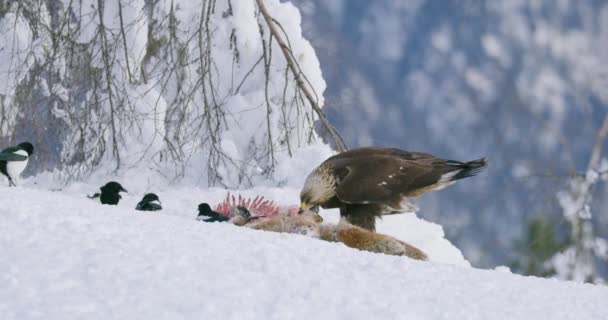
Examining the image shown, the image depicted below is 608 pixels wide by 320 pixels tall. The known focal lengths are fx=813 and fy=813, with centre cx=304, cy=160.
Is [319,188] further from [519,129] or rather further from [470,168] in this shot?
[519,129]

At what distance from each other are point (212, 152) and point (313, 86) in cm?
72

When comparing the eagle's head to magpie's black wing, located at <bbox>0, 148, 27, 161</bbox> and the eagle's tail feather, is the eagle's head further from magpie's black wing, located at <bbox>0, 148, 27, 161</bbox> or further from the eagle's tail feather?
magpie's black wing, located at <bbox>0, 148, 27, 161</bbox>

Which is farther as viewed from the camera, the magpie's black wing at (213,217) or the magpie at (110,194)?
the magpie at (110,194)

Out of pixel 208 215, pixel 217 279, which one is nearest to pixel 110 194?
pixel 208 215

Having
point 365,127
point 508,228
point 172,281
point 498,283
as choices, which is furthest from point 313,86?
point 365,127

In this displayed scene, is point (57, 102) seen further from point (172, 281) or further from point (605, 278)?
point (172, 281)

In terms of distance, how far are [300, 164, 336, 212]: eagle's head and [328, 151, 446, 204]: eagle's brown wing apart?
33 millimetres

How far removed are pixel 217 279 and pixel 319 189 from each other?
1.99 metres

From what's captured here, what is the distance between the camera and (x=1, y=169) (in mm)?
4109

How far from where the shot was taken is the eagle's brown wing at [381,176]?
3.30 metres

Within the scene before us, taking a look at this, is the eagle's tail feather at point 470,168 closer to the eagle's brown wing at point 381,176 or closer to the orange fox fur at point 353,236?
the eagle's brown wing at point 381,176

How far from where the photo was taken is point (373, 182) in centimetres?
330

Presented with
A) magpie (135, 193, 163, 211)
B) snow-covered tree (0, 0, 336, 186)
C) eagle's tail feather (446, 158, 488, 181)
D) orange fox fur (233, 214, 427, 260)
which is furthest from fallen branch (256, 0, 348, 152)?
orange fox fur (233, 214, 427, 260)

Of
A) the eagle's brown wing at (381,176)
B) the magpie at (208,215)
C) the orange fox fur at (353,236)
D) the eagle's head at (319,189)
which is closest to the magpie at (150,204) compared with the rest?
the magpie at (208,215)
